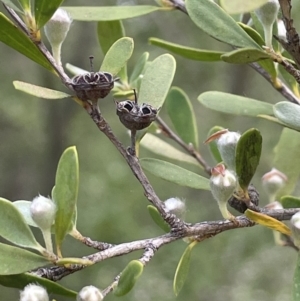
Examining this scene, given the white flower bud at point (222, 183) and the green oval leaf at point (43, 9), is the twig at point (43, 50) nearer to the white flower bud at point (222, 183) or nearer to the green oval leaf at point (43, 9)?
the green oval leaf at point (43, 9)

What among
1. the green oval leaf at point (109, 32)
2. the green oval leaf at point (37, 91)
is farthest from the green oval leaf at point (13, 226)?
the green oval leaf at point (109, 32)

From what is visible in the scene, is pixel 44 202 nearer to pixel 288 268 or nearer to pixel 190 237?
pixel 190 237

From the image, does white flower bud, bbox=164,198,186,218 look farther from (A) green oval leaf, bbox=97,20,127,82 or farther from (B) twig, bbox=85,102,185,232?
(A) green oval leaf, bbox=97,20,127,82

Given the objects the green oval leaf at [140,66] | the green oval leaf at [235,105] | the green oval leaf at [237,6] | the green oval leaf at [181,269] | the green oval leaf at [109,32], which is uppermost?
the green oval leaf at [237,6]

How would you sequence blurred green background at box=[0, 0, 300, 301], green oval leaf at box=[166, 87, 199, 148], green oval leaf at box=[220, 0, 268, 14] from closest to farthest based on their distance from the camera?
green oval leaf at box=[220, 0, 268, 14]
green oval leaf at box=[166, 87, 199, 148]
blurred green background at box=[0, 0, 300, 301]

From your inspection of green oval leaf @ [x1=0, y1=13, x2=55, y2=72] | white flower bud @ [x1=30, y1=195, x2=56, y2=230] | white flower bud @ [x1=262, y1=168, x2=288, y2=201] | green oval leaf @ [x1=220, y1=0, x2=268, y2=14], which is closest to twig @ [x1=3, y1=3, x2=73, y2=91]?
green oval leaf @ [x1=0, y1=13, x2=55, y2=72]
